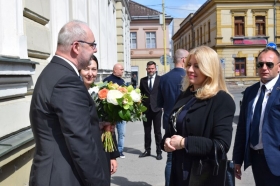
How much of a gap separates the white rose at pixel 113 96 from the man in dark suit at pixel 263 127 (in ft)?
4.03

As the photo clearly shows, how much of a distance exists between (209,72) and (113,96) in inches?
35.7

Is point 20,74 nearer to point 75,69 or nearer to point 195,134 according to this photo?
point 75,69

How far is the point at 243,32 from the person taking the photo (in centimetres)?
3872

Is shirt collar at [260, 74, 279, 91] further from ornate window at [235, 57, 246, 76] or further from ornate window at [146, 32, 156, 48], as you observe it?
ornate window at [146, 32, 156, 48]

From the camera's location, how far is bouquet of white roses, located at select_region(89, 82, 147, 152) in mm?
3264

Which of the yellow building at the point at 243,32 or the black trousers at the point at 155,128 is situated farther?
the yellow building at the point at 243,32

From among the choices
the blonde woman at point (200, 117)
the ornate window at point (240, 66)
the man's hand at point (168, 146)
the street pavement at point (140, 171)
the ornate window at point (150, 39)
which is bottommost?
the street pavement at point (140, 171)

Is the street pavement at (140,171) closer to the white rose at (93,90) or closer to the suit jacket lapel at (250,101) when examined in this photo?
the suit jacket lapel at (250,101)

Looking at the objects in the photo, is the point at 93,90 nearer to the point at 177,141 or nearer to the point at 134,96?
the point at 134,96

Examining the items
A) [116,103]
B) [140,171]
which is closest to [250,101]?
[116,103]

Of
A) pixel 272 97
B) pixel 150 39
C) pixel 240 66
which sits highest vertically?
pixel 150 39

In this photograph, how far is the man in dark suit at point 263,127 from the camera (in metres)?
3.11

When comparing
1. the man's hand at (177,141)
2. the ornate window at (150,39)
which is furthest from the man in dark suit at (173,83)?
the ornate window at (150,39)

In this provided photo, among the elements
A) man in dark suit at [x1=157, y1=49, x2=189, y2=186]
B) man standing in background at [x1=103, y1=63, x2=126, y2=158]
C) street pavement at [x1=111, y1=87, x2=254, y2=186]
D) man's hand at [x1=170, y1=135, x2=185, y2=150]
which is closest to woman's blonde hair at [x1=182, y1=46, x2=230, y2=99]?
man's hand at [x1=170, y1=135, x2=185, y2=150]
